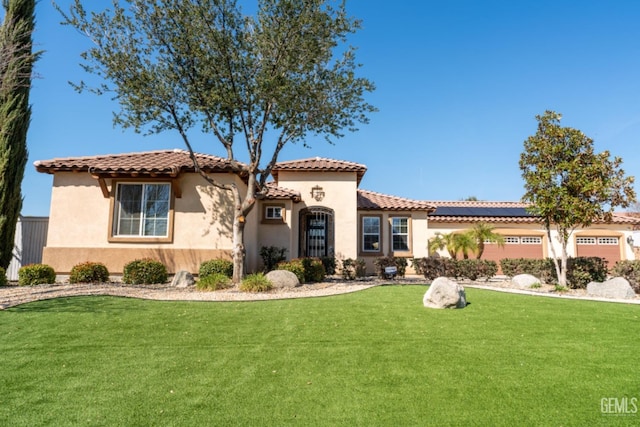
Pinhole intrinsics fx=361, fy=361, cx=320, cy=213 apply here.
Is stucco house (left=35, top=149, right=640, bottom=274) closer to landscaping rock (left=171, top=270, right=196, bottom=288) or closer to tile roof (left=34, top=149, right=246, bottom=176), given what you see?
tile roof (left=34, top=149, right=246, bottom=176)

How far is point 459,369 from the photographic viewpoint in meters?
4.64

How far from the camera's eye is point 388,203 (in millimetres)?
19438


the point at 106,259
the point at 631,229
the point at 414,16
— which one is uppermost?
the point at 414,16

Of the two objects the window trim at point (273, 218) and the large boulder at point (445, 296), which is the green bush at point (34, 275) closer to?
the window trim at point (273, 218)

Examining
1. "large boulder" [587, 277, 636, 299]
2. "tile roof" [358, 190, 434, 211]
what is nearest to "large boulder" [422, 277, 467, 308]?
"large boulder" [587, 277, 636, 299]

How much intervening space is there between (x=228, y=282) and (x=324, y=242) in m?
7.33

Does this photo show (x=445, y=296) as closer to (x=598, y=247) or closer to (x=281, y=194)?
(x=281, y=194)

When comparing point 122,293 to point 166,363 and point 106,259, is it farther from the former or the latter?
point 166,363

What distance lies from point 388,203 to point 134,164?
1225 centimetres

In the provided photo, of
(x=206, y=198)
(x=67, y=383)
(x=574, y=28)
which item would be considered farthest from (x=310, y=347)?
(x=574, y=28)

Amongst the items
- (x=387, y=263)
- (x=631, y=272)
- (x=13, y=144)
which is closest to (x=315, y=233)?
(x=387, y=263)

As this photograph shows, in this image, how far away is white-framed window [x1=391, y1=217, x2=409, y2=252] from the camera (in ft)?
62.2

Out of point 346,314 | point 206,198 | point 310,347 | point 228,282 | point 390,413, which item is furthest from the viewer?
point 206,198

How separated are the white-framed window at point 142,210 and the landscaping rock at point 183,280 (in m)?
2.32
